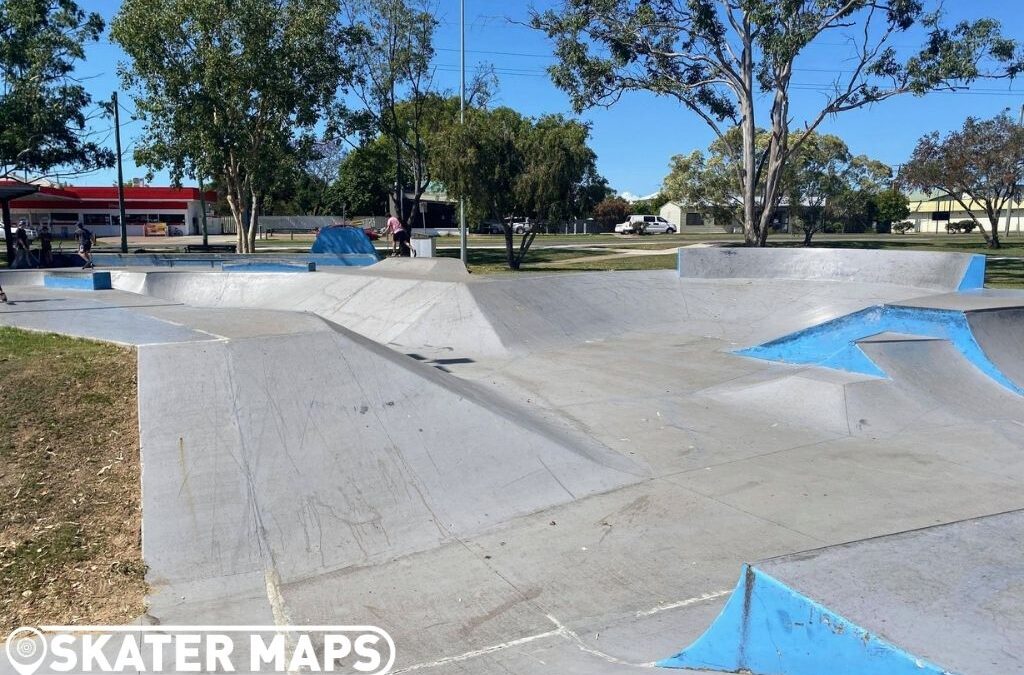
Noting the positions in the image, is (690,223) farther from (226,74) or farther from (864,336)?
(864,336)

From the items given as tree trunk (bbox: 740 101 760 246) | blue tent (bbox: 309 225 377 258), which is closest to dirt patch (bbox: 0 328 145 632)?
blue tent (bbox: 309 225 377 258)

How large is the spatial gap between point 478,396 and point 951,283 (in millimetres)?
13492

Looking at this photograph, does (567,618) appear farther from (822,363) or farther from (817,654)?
(822,363)

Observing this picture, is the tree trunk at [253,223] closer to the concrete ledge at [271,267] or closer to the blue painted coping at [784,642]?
the concrete ledge at [271,267]

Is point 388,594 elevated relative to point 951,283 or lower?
lower

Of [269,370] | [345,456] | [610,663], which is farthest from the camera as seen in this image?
[269,370]

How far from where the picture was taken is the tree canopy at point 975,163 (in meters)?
34.9

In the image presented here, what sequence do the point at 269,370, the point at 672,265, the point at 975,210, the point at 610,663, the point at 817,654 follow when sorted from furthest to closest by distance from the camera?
the point at 975,210 → the point at 672,265 → the point at 269,370 → the point at 610,663 → the point at 817,654

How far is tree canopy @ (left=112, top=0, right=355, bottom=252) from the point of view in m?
25.1

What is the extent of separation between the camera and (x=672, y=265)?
82.9ft

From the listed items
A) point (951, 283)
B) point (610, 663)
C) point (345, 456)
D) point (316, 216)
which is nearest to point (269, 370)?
point (345, 456)

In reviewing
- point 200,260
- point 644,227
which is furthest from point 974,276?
point 644,227

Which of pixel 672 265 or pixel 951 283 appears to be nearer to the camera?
pixel 951 283

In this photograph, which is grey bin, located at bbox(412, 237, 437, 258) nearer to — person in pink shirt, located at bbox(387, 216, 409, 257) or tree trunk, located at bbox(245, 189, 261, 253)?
person in pink shirt, located at bbox(387, 216, 409, 257)
